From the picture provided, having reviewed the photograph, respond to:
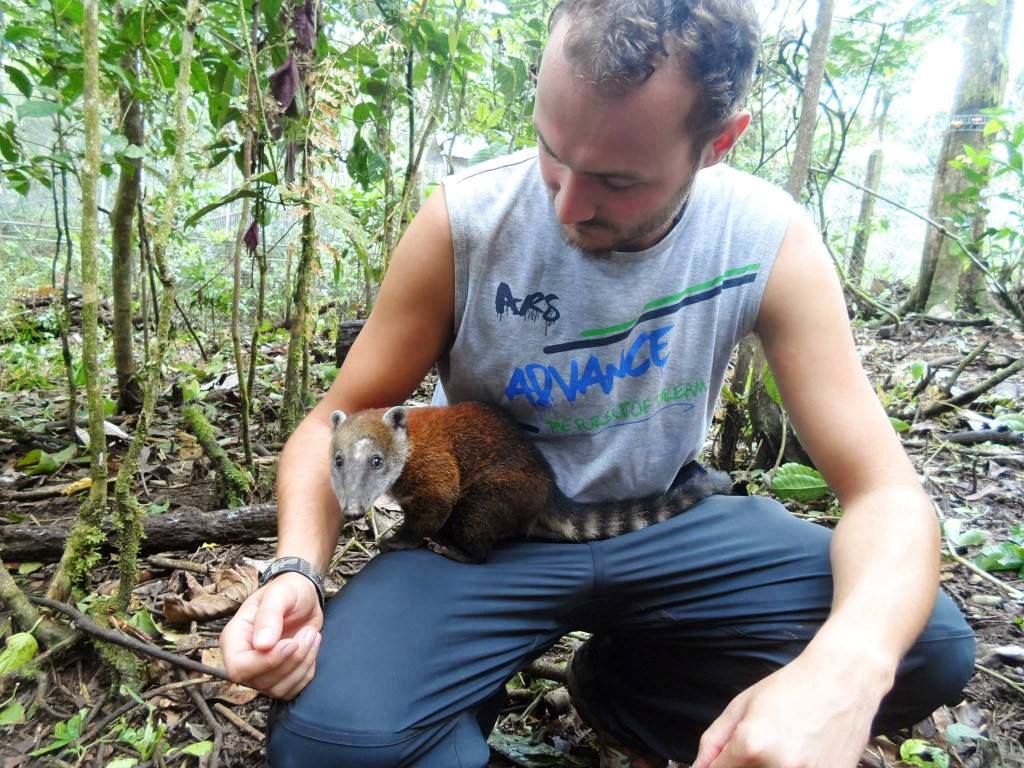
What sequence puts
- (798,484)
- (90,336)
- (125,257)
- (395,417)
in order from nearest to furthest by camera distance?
(90,336) → (395,417) → (798,484) → (125,257)

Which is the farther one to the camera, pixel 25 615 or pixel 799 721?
pixel 25 615

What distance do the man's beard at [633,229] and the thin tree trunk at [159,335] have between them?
46.7 inches

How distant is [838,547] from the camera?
6.63 ft

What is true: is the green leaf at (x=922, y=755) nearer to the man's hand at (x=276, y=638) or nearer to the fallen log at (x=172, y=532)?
the man's hand at (x=276, y=638)

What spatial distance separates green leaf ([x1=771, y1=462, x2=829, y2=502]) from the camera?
3.49m

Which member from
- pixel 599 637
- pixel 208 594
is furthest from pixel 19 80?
pixel 599 637

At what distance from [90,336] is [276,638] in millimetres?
1135

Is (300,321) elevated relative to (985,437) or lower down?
elevated

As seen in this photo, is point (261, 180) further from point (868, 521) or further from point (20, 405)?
point (20, 405)

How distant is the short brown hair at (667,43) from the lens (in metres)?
1.67

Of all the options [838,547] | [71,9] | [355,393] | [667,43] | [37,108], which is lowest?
[838,547]

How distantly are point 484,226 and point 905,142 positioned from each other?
61.4ft

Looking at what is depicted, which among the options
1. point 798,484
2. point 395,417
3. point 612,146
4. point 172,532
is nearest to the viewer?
point 612,146

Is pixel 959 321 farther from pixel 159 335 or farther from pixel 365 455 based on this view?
pixel 159 335
